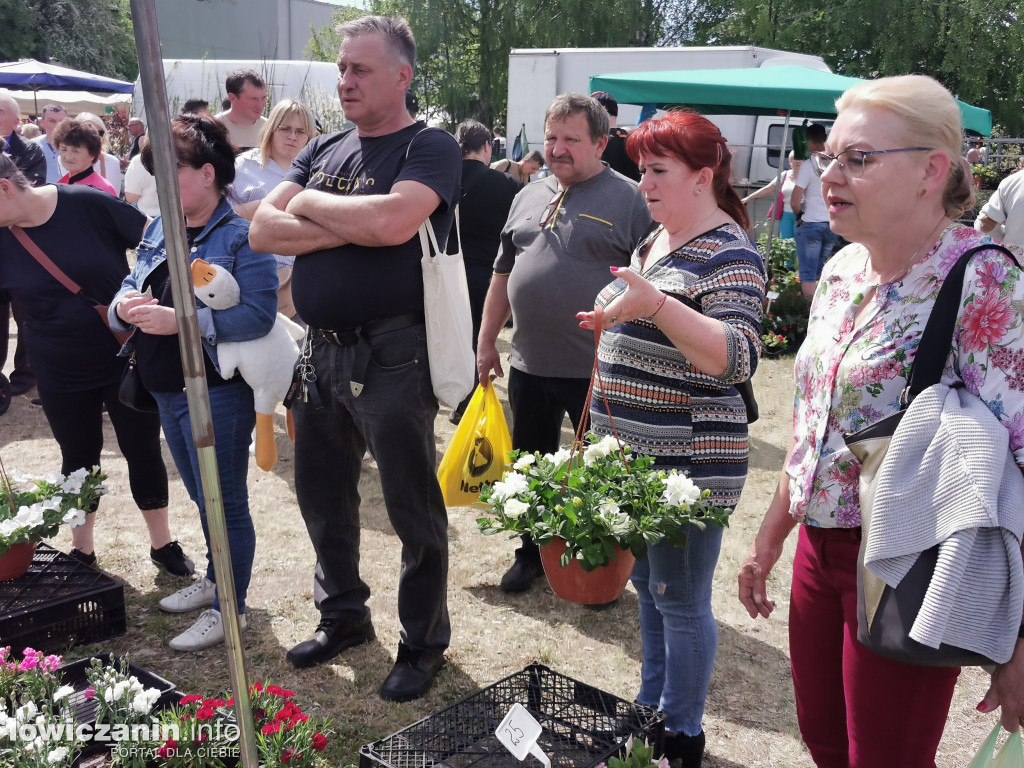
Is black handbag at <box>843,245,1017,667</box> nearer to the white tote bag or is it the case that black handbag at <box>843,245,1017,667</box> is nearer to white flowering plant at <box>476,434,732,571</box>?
white flowering plant at <box>476,434,732,571</box>

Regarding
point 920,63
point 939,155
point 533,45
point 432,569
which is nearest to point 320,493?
point 432,569

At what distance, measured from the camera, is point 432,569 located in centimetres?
316

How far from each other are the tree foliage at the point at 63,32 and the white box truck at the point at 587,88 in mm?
19968

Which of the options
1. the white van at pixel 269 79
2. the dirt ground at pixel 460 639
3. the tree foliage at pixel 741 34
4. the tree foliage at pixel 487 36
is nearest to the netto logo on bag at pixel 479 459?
the dirt ground at pixel 460 639

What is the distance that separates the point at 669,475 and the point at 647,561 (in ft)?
1.59

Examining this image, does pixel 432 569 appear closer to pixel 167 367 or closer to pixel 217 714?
pixel 217 714

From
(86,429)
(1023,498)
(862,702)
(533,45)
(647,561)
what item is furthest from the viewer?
(533,45)

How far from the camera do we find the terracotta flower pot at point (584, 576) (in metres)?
2.22

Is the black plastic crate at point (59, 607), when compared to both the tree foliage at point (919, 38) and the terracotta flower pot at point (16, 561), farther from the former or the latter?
the tree foliage at point (919, 38)

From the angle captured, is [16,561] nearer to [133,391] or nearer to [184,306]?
[133,391]

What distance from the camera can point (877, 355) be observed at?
5.79ft

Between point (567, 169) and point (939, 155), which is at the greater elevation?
point (939, 155)

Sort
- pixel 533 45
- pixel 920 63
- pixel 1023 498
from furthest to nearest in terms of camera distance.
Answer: pixel 533 45, pixel 920 63, pixel 1023 498

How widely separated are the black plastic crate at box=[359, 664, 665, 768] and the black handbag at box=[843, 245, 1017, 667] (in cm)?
90
